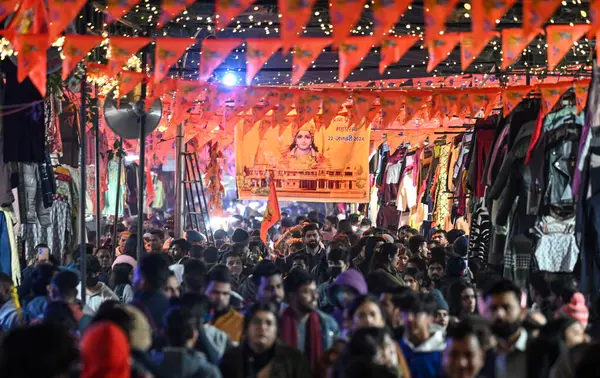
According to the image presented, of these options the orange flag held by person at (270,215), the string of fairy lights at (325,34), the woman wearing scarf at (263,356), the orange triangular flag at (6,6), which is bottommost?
the woman wearing scarf at (263,356)

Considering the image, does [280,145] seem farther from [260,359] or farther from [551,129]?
[260,359]

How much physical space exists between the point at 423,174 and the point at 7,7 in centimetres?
1682

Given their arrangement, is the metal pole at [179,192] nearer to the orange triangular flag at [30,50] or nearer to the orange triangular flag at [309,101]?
the orange triangular flag at [309,101]

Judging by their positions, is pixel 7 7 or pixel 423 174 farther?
pixel 423 174

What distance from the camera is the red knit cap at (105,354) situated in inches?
240

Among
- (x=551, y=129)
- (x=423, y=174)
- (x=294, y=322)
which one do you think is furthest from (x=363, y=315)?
(x=423, y=174)

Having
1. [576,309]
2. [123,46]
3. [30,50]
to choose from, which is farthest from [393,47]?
[576,309]

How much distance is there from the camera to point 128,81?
13.8m

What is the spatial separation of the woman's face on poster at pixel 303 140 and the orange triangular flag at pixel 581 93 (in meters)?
9.15

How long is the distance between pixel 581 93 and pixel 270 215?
7876 mm

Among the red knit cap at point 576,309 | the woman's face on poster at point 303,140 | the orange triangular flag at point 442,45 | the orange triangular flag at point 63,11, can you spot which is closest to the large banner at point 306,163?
the woman's face on poster at point 303,140

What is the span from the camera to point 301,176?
73.3 ft

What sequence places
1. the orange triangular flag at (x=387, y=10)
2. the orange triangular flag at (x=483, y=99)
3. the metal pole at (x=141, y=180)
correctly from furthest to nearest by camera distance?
the orange triangular flag at (x=483, y=99) → the metal pole at (x=141, y=180) → the orange triangular flag at (x=387, y=10)

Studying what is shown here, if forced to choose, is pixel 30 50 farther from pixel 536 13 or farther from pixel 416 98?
pixel 416 98
